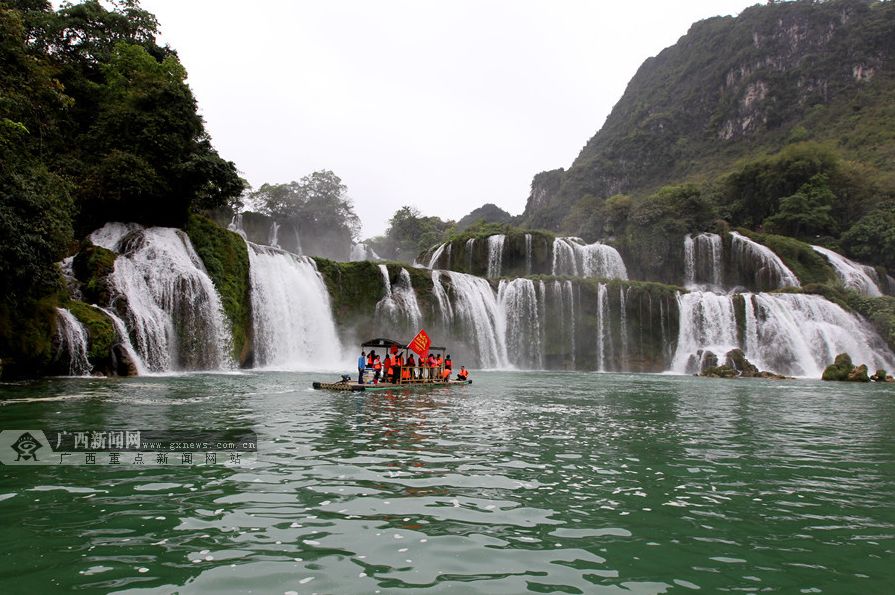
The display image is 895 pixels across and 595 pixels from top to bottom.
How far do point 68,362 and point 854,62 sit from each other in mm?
114047

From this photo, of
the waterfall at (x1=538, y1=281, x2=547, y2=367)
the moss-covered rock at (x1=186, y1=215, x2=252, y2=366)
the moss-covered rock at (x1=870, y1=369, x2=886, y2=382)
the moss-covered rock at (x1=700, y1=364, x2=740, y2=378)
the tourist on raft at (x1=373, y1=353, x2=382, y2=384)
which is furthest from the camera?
the waterfall at (x1=538, y1=281, x2=547, y2=367)

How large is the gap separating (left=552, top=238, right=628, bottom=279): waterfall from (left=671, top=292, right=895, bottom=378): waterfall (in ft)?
36.2

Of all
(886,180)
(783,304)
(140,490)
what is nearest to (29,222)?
(140,490)

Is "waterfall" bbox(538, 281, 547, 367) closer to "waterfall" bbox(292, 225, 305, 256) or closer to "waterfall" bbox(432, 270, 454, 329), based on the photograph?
"waterfall" bbox(432, 270, 454, 329)

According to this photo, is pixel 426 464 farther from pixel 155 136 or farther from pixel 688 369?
pixel 688 369

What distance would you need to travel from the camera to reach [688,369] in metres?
39.3

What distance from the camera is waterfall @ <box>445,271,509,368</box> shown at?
38469 mm

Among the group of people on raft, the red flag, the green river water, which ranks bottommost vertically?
the green river water

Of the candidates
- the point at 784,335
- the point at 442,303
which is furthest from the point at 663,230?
the point at 442,303

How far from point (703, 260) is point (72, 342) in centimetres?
5089

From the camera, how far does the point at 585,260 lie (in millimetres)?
51531
